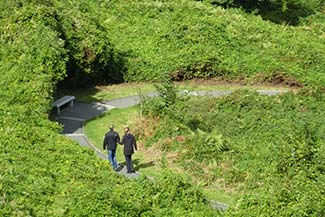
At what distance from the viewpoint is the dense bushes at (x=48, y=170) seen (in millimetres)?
15336

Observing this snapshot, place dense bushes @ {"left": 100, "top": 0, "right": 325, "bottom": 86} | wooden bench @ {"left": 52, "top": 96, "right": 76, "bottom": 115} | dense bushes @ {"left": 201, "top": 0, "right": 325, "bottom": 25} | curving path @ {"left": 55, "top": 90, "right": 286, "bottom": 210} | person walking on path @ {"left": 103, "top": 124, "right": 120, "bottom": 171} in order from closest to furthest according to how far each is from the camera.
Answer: person walking on path @ {"left": 103, "top": 124, "right": 120, "bottom": 171} → curving path @ {"left": 55, "top": 90, "right": 286, "bottom": 210} → wooden bench @ {"left": 52, "top": 96, "right": 76, "bottom": 115} → dense bushes @ {"left": 100, "top": 0, "right": 325, "bottom": 86} → dense bushes @ {"left": 201, "top": 0, "right": 325, "bottom": 25}

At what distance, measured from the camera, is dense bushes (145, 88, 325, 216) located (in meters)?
16.2

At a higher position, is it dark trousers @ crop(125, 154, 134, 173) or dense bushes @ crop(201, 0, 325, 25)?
dark trousers @ crop(125, 154, 134, 173)

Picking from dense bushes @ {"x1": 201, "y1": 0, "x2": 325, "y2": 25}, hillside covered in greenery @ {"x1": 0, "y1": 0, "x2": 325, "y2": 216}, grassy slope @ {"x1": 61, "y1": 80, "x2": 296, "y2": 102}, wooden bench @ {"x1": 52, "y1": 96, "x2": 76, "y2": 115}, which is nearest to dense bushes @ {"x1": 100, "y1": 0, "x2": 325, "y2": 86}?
hillside covered in greenery @ {"x1": 0, "y1": 0, "x2": 325, "y2": 216}

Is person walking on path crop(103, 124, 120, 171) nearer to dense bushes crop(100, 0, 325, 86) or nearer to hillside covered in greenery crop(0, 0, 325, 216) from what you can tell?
hillside covered in greenery crop(0, 0, 325, 216)

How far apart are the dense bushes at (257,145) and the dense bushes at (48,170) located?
6.30 ft

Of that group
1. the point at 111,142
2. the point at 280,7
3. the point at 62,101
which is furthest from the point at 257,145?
the point at 280,7

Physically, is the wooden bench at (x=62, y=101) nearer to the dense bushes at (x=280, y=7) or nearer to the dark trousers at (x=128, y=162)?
the dark trousers at (x=128, y=162)

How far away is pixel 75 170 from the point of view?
17.7 meters

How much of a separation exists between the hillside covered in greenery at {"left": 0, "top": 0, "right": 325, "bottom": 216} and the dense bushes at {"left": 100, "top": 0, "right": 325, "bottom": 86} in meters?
0.05

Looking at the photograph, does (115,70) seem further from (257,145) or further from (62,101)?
(257,145)

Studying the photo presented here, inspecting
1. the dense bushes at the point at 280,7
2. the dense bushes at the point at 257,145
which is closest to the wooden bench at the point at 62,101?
the dense bushes at the point at 257,145

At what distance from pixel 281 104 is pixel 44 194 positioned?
13.6 m

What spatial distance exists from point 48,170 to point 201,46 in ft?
60.7
